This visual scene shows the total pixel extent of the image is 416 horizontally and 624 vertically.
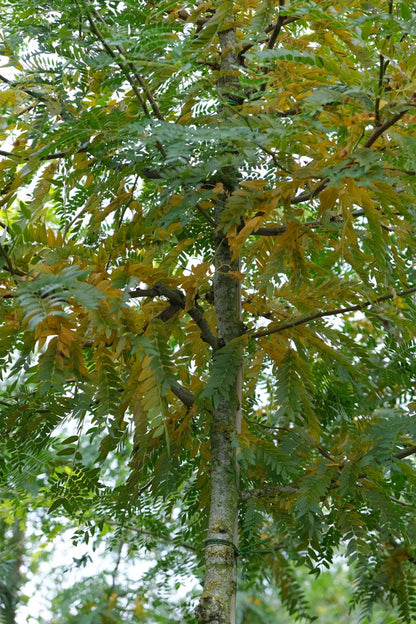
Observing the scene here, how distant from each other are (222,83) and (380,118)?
858mm

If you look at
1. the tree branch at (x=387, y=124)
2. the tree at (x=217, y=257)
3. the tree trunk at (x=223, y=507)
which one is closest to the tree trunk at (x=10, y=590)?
the tree at (x=217, y=257)

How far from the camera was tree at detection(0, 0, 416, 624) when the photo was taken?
1.11m

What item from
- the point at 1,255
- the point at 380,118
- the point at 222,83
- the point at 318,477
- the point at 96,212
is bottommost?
the point at 318,477

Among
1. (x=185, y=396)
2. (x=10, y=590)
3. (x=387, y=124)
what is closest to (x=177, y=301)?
(x=185, y=396)

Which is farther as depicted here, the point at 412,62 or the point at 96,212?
the point at 96,212

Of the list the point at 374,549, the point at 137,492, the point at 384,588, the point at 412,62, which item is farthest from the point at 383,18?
the point at 384,588

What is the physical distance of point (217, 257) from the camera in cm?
168

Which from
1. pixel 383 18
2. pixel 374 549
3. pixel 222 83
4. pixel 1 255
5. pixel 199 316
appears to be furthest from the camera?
pixel 222 83

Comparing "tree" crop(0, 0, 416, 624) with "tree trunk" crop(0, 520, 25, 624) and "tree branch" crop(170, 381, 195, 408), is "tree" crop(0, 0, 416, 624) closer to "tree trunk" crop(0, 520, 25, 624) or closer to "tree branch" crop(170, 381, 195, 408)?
"tree branch" crop(170, 381, 195, 408)

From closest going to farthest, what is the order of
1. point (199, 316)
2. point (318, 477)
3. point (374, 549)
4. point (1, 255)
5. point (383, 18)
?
1. point (383, 18)
2. point (1, 255)
3. point (318, 477)
4. point (199, 316)
5. point (374, 549)

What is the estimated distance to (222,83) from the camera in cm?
184

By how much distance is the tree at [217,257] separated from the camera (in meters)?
1.11

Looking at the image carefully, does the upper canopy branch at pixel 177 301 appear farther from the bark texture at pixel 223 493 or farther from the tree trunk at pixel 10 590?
the tree trunk at pixel 10 590

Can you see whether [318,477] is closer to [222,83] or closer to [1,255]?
[1,255]
